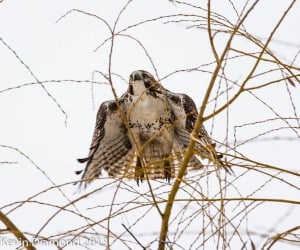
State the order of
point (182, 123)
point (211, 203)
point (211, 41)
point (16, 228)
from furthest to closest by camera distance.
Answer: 1. point (182, 123)
2. point (211, 203)
3. point (211, 41)
4. point (16, 228)

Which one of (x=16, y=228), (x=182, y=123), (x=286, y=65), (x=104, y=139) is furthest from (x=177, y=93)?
(x=16, y=228)

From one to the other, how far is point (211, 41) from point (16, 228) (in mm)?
787

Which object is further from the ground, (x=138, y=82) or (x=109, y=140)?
(x=138, y=82)

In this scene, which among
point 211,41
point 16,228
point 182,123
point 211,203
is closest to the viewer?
point 16,228

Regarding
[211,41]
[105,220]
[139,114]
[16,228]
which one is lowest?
[16,228]

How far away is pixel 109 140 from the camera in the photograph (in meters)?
4.99

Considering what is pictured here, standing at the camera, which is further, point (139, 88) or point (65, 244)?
point (139, 88)

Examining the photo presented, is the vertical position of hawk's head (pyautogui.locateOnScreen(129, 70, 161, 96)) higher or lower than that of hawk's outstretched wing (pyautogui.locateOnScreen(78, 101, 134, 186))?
higher

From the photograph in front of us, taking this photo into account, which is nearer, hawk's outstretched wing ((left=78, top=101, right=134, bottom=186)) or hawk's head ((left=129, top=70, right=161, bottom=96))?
hawk's outstretched wing ((left=78, top=101, right=134, bottom=186))

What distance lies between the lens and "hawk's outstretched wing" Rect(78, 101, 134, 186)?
491cm

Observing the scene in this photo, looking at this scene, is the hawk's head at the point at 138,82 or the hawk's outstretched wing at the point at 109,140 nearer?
the hawk's outstretched wing at the point at 109,140

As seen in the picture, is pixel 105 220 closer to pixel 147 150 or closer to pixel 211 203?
pixel 211 203

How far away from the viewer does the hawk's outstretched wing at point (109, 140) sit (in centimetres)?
491

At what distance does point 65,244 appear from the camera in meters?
2.14
